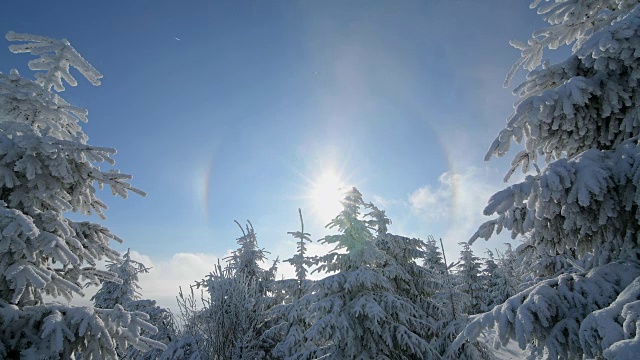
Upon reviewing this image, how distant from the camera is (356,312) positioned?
10.0m

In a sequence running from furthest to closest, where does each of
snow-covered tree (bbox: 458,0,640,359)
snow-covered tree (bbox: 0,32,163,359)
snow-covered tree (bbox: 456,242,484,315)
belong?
snow-covered tree (bbox: 456,242,484,315) → snow-covered tree (bbox: 0,32,163,359) → snow-covered tree (bbox: 458,0,640,359)

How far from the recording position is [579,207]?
3.84 metres

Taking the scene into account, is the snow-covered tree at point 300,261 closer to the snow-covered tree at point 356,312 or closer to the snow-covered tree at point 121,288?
the snow-covered tree at point 356,312

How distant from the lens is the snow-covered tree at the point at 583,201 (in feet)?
11.5

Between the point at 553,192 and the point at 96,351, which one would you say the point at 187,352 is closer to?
the point at 96,351

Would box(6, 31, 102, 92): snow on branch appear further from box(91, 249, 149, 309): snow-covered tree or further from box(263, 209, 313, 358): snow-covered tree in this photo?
box(91, 249, 149, 309): snow-covered tree

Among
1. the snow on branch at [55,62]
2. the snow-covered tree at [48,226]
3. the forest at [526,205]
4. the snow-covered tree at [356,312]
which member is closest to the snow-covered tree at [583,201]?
the forest at [526,205]

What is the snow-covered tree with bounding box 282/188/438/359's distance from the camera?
10.2 meters

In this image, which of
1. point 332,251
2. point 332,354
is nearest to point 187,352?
point 332,354

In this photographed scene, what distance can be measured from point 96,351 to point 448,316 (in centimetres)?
1304

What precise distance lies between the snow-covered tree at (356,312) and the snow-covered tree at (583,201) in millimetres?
6561

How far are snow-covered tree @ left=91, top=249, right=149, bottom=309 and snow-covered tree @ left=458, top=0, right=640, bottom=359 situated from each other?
2526cm

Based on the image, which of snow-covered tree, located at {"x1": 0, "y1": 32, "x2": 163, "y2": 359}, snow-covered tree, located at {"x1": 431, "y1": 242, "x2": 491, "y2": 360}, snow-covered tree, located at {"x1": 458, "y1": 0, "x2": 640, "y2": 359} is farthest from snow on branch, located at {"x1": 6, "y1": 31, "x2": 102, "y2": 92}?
snow-covered tree, located at {"x1": 431, "y1": 242, "x2": 491, "y2": 360}

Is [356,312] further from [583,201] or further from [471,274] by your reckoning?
[471,274]
